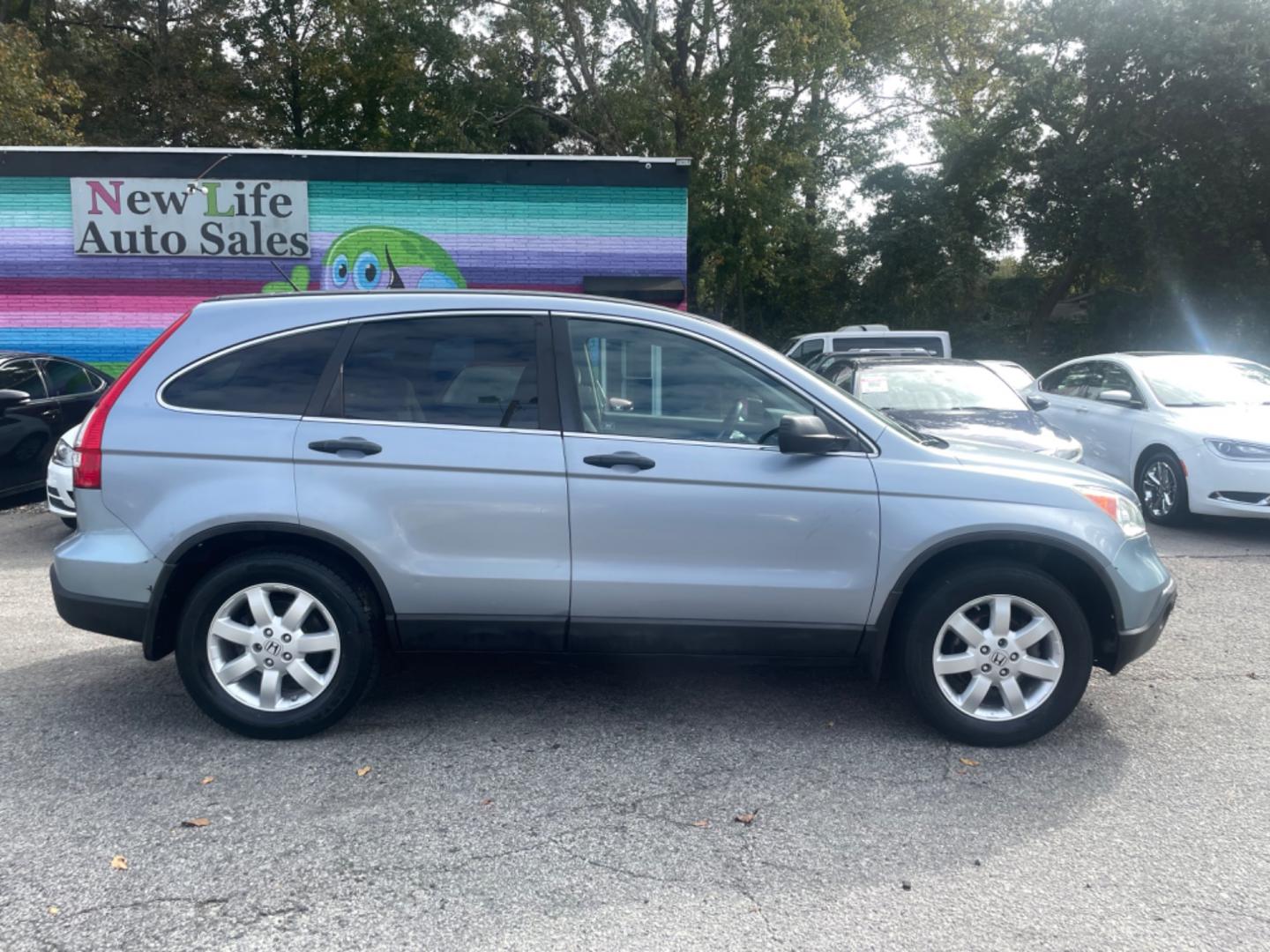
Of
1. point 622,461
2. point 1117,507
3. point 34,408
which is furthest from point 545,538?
point 34,408

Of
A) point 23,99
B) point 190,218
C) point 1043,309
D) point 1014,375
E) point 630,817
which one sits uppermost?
point 23,99

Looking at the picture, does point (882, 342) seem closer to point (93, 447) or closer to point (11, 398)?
point (11, 398)

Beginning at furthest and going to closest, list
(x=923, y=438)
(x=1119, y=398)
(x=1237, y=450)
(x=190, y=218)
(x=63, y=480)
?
(x=190, y=218), (x=1119, y=398), (x=1237, y=450), (x=63, y=480), (x=923, y=438)

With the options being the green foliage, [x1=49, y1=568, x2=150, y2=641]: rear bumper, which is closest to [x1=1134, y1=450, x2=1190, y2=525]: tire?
[x1=49, y1=568, x2=150, y2=641]: rear bumper

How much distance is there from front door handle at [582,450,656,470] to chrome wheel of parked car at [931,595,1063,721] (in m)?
1.35

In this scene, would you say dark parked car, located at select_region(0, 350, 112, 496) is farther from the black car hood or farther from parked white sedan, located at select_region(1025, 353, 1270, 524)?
parked white sedan, located at select_region(1025, 353, 1270, 524)

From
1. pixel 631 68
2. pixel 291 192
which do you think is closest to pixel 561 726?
pixel 291 192

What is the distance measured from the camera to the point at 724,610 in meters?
4.32

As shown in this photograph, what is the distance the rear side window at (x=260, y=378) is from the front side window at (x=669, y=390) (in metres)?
1.07

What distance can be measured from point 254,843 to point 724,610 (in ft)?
6.23

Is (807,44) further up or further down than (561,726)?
further up

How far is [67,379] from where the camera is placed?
10812mm

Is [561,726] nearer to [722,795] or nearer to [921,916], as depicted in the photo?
[722,795]

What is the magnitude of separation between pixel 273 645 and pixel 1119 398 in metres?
8.37
